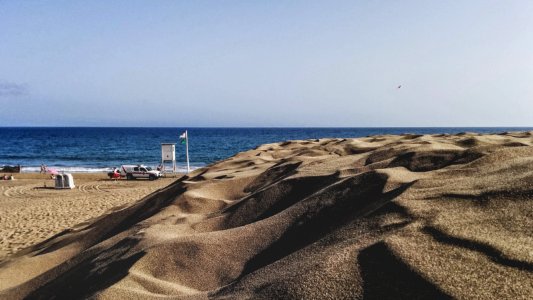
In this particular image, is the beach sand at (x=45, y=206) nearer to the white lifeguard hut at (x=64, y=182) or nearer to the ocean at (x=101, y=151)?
the white lifeguard hut at (x=64, y=182)

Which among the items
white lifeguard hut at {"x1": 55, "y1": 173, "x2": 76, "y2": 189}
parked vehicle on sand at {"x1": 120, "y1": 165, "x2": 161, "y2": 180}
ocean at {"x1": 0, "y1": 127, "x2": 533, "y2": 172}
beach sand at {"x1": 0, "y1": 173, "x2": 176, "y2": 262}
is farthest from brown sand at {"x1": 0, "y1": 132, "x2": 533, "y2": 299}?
ocean at {"x1": 0, "y1": 127, "x2": 533, "y2": 172}

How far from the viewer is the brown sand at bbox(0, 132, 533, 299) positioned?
1.71 meters

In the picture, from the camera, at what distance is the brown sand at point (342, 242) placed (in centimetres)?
171

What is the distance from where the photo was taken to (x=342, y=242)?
2.17 m

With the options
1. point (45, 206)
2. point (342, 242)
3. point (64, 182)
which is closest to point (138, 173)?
point (64, 182)

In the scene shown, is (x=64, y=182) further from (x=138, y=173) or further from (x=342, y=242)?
(x=342, y=242)

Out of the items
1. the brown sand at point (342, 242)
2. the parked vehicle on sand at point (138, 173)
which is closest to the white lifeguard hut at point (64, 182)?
the parked vehicle on sand at point (138, 173)

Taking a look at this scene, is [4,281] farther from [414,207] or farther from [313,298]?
[414,207]

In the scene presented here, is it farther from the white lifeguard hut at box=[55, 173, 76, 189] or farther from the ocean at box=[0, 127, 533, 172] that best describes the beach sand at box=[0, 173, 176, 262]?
the ocean at box=[0, 127, 533, 172]

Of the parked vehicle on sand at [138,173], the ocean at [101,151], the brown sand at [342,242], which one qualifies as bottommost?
the ocean at [101,151]

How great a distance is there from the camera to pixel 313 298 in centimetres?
173

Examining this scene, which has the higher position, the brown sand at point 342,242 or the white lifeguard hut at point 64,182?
the brown sand at point 342,242

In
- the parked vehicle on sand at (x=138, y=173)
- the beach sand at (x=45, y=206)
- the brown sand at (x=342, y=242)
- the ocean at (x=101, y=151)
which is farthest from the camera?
the ocean at (x=101, y=151)

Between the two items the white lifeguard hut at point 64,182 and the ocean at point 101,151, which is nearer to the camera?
the white lifeguard hut at point 64,182
